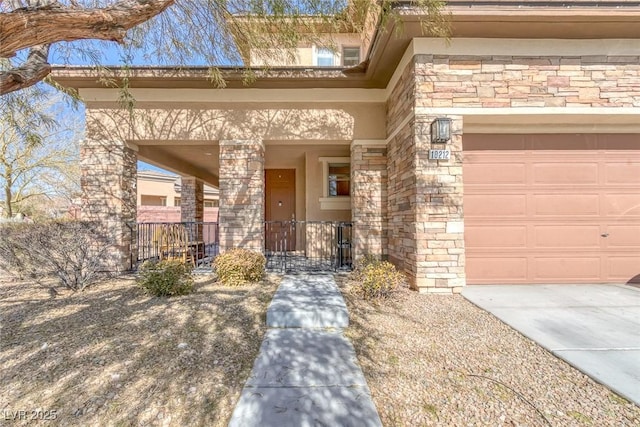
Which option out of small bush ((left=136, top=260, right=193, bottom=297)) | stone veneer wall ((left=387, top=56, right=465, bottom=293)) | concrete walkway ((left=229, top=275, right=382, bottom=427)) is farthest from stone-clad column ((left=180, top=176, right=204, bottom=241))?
stone veneer wall ((left=387, top=56, right=465, bottom=293))

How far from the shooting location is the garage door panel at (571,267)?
5164mm

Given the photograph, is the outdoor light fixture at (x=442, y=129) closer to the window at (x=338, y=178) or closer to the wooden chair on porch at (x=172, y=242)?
the window at (x=338, y=178)

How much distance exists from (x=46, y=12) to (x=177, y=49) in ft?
9.02

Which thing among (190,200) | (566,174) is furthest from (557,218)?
(190,200)

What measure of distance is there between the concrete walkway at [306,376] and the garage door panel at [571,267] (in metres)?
3.99

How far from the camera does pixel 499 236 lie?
5168mm

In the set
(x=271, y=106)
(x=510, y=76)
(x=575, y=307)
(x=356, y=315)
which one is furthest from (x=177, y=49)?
(x=575, y=307)

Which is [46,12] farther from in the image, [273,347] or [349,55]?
[349,55]

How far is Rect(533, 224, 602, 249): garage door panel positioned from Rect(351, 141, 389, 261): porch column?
2.77 metres

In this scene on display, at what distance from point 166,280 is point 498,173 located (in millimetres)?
6066

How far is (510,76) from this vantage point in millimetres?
4848

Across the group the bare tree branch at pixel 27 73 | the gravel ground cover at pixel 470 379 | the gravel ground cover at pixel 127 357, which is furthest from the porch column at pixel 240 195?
the gravel ground cover at pixel 470 379

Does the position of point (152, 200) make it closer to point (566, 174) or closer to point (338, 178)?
point (338, 178)

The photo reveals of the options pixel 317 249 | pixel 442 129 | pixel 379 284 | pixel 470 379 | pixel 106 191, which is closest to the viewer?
pixel 470 379
